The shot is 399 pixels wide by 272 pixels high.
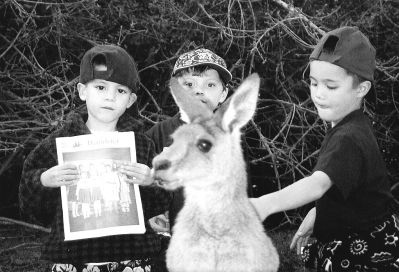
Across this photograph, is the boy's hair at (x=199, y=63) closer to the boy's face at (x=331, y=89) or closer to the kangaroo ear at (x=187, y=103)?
the boy's face at (x=331, y=89)

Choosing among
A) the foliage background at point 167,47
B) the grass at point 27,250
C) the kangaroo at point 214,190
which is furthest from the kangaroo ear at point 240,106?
the grass at point 27,250

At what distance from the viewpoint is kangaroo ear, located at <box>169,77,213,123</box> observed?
2256 millimetres

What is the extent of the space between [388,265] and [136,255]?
127 centimetres

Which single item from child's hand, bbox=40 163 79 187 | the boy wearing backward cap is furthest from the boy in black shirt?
child's hand, bbox=40 163 79 187

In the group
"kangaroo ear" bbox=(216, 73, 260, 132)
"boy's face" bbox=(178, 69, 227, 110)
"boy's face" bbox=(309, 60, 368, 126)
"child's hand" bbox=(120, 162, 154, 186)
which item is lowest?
"child's hand" bbox=(120, 162, 154, 186)

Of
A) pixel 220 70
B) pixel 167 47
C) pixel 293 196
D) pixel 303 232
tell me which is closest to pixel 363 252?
pixel 303 232

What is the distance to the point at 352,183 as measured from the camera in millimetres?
2551

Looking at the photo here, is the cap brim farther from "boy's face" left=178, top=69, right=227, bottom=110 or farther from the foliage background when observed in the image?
the foliage background

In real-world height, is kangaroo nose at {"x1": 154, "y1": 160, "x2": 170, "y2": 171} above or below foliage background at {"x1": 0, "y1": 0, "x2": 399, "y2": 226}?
below

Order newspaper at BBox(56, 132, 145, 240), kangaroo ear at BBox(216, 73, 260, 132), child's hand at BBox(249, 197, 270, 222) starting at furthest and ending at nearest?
newspaper at BBox(56, 132, 145, 240) → child's hand at BBox(249, 197, 270, 222) → kangaroo ear at BBox(216, 73, 260, 132)

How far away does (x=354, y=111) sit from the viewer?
285cm

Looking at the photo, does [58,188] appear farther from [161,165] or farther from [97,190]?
[161,165]

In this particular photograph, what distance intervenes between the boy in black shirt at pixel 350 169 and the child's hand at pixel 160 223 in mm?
783

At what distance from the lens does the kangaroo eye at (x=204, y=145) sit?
7.19ft
